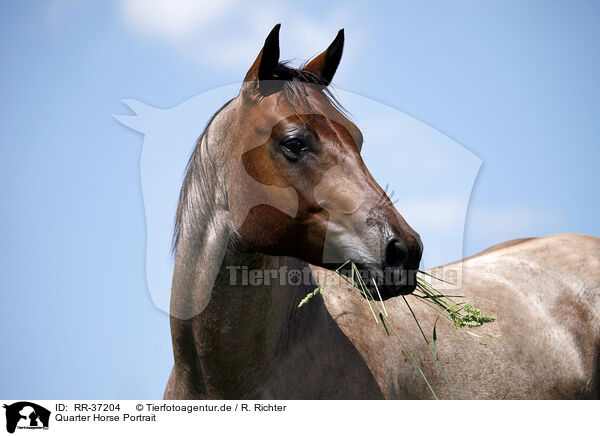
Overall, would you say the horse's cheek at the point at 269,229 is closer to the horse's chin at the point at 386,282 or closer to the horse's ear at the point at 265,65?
the horse's chin at the point at 386,282

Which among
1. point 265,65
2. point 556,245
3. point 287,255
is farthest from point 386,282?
point 556,245

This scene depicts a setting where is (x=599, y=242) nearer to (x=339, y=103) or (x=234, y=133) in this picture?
(x=339, y=103)

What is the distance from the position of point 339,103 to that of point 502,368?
2.57 m

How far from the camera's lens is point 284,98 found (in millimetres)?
3121

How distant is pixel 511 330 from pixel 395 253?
2368 mm

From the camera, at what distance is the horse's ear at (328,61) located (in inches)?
141

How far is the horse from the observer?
9.43ft

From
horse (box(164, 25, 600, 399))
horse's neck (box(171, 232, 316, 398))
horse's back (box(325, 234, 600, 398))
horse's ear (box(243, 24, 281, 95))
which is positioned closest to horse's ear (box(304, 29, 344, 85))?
horse (box(164, 25, 600, 399))

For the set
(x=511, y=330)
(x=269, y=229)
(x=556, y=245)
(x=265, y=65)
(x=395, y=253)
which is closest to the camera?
(x=395, y=253)

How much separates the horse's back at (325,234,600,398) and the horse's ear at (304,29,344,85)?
1.58 m

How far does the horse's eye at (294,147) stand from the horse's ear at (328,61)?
78cm

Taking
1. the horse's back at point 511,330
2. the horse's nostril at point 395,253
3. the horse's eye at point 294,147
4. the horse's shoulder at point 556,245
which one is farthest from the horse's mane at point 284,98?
the horse's shoulder at point 556,245

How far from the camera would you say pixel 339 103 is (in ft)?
11.2
